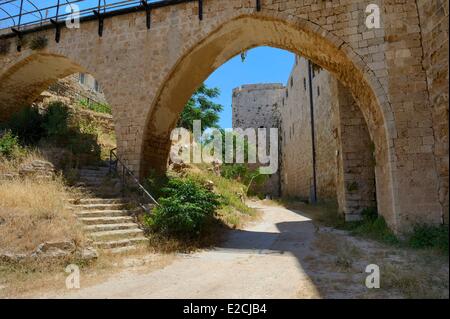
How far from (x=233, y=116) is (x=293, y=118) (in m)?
9.45

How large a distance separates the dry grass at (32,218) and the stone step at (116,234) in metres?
0.37

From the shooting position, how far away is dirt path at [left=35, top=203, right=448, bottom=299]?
3.56 m

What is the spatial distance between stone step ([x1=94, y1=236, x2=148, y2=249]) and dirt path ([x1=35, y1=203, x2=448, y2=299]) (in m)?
0.96

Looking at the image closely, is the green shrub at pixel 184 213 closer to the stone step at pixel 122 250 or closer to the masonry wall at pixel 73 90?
the stone step at pixel 122 250

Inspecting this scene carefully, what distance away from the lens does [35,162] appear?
7.66 meters

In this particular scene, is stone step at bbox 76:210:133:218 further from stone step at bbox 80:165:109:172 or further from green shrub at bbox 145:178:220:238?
stone step at bbox 80:165:109:172

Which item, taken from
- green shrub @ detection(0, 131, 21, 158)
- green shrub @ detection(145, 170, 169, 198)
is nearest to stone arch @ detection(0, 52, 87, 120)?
green shrub @ detection(0, 131, 21, 158)

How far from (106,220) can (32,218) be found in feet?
4.48

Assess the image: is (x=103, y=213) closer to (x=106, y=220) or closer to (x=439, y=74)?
(x=106, y=220)

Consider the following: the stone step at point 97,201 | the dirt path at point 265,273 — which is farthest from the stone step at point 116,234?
the stone step at point 97,201

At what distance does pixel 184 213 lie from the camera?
236 inches

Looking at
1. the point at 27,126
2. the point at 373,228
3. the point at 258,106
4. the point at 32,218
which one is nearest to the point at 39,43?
the point at 27,126

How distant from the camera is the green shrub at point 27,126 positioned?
Answer: 970 centimetres

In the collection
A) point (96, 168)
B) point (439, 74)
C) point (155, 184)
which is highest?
point (439, 74)
